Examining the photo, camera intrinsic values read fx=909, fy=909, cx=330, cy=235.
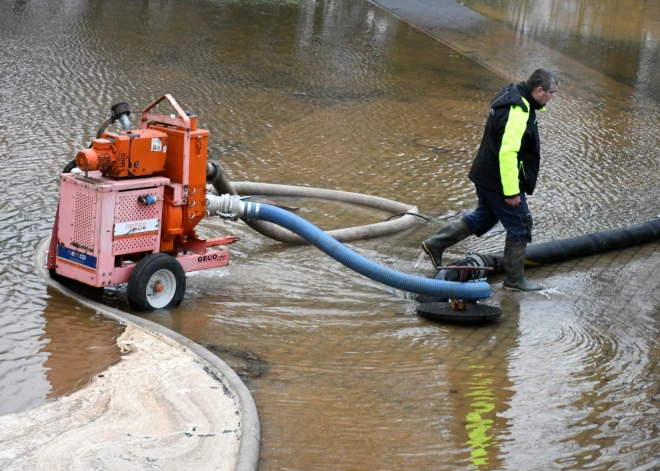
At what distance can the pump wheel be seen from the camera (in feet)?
17.2

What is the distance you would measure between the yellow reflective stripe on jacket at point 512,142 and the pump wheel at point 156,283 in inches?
85.4

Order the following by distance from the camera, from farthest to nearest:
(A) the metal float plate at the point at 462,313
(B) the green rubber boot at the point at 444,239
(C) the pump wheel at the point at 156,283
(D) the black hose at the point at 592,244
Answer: (D) the black hose at the point at 592,244 → (B) the green rubber boot at the point at 444,239 → (A) the metal float plate at the point at 462,313 → (C) the pump wheel at the point at 156,283

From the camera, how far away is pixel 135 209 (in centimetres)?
530

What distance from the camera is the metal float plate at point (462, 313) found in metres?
5.54

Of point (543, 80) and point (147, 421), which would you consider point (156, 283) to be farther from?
point (543, 80)

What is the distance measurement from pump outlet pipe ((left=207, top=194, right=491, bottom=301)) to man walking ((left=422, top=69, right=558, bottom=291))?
65cm

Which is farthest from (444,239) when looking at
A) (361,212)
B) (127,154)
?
(127,154)

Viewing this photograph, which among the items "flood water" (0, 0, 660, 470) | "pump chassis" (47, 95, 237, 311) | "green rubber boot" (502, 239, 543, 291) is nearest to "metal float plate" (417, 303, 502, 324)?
"flood water" (0, 0, 660, 470)

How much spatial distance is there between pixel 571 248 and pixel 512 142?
1.32m

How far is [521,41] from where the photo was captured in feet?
49.8

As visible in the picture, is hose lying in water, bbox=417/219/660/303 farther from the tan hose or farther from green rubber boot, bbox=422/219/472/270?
the tan hose

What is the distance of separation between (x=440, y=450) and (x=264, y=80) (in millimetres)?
8051

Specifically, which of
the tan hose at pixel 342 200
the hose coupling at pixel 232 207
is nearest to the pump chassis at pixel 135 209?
the hose coupling at pixel 232 207

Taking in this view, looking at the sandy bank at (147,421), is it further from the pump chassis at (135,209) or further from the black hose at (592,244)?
the black hose at (592,244)
